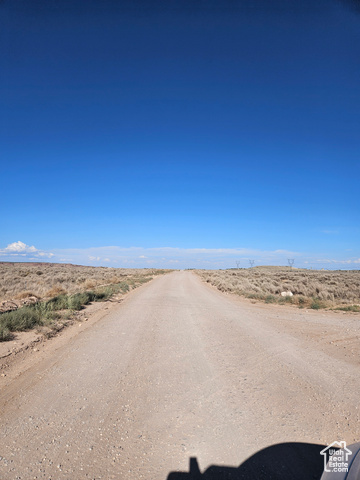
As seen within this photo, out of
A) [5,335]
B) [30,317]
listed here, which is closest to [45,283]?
[30,317]

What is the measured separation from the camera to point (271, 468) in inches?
113

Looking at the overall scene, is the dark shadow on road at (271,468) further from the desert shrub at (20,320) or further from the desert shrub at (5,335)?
the desert shrub at (20,320)

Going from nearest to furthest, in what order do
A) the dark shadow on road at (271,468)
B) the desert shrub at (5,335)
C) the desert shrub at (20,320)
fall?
the dark shadow on road at (271,468) < the desert shrub at (5,335) < the desert shrub at (20,320)

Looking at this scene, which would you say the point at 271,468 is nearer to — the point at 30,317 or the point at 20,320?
the point at 20,320

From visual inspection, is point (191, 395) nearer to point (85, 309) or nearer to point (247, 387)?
point (247, 387)

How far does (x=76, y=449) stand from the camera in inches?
125

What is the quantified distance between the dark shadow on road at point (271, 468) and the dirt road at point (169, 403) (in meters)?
0.08

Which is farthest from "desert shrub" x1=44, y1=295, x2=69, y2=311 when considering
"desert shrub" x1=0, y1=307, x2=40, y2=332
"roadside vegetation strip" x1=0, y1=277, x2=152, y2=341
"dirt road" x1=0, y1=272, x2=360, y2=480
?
"dirt road" x1=0, y1=272, x2=360, y2=480

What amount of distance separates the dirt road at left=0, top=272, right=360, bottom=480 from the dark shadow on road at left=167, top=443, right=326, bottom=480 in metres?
0.08

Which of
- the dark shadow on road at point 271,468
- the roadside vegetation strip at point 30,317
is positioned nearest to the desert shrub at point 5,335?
the roadside vegetation strip at point 30,317

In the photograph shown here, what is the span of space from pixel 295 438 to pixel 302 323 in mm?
7886

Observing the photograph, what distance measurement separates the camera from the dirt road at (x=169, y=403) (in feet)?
10.0

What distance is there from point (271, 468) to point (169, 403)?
5.97ft

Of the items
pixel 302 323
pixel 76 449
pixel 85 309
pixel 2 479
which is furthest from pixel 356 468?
pixel 85 309
